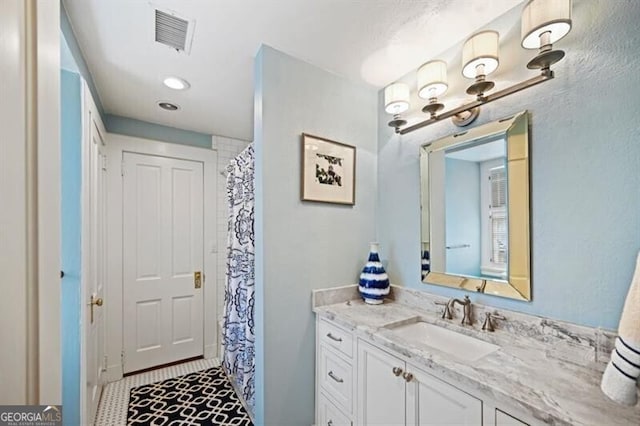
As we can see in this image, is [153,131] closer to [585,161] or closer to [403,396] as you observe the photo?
[403,396]

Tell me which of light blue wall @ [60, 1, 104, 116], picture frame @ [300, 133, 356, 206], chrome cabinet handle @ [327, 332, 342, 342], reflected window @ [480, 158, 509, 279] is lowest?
chrome cabinet handle @ [327, 332, 342, 342]

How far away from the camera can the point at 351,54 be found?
170cm

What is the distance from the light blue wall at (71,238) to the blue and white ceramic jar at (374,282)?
1.57 meters

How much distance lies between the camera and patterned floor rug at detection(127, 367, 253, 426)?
197 centimetres

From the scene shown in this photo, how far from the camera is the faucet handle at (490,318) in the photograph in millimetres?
1355

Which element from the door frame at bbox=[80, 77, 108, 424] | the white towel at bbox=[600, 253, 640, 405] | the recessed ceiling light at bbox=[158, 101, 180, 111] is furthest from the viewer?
the recessed ceiling light at bbox=[158, 101, 180, 111]

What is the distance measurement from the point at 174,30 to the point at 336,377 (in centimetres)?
206

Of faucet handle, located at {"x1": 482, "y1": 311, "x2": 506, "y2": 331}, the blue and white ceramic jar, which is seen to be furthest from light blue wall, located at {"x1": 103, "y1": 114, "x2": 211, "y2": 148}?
faucet handle, located at {"x1": 482, "y1": 311, "x2": 506, "y2": 331}

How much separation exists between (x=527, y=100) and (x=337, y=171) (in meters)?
1.05

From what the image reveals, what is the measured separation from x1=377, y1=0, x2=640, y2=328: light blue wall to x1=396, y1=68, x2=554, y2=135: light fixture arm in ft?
0.20

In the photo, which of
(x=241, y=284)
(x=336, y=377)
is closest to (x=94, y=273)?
(x=241, y=284)

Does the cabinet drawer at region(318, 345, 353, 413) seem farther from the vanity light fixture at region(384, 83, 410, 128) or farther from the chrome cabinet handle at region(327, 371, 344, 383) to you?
the vanity light fixture at region(384, 83, 410, 128)

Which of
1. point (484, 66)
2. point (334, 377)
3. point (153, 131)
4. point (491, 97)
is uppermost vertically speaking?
point (153, 131)

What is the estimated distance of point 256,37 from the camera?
154 centimetres
